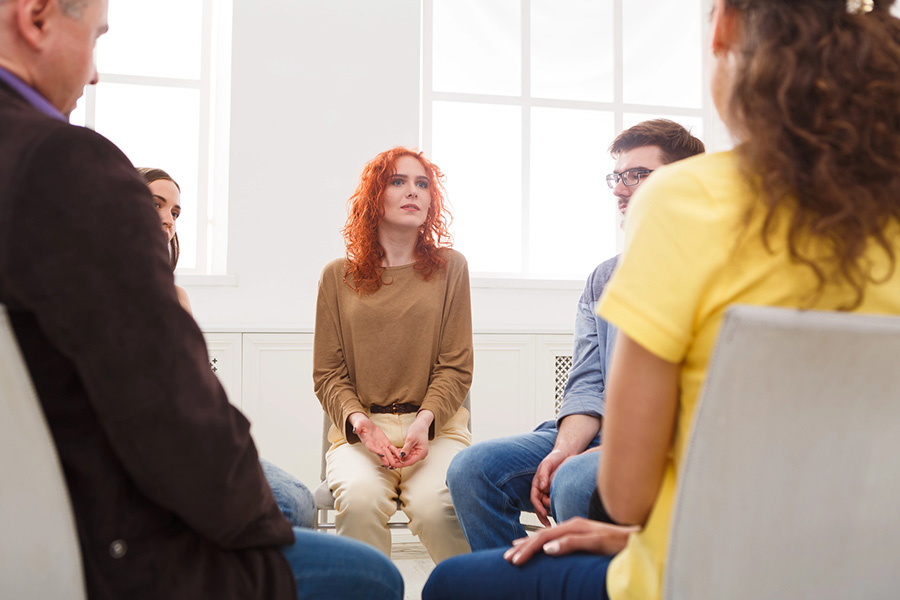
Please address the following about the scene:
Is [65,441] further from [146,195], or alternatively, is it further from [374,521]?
[374,521]

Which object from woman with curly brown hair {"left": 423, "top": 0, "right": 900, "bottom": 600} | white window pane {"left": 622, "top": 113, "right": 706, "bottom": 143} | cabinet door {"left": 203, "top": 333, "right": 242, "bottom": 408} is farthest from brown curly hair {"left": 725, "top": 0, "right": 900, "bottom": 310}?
white window pane {"left": 622, "top": 113, "right": 706, "bottom": 143}

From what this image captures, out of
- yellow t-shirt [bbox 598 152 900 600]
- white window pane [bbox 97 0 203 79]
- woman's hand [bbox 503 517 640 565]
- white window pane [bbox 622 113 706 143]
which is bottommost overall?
woman's hand [bbox 503 517 640 565]

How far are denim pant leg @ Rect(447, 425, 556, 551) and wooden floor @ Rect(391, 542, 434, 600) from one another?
771 millimetres

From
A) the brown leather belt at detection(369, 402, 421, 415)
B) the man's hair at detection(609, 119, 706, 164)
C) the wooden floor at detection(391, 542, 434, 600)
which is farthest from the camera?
the wooden floor at detection(391, 542, 434, 600)

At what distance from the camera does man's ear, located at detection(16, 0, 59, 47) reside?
78 cm

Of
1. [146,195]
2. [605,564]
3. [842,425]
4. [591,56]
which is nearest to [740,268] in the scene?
[842,425]

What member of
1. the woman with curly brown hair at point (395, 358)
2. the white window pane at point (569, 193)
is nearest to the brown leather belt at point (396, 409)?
the woman with curly brown hair at point (395, 358)

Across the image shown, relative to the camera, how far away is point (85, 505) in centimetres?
69

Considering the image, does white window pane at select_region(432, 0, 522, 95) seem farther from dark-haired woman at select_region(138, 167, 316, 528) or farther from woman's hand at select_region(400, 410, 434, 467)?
woman's hand at select_region(400, 410, 434, 467)

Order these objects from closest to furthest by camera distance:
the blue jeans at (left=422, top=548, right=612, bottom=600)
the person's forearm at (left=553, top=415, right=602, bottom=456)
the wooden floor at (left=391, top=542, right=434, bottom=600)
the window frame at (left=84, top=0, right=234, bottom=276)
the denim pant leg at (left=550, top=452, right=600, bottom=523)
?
the blue jeans at (left=422, top=548, right=612, bottom=600) < the denim pant leg at (left=550, top=452, right=600, bottom=523) < the person's forearm at (left=553, top=415, right=602, bottom=456) < the wooden floor at (left=391, top=542, right=434, bottom=600) < the window frame at (left=84, top=0, right=234, bottom=276)

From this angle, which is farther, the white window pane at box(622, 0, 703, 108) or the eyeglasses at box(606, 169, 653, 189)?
the white window pane at box(622, 0, 703, 108)

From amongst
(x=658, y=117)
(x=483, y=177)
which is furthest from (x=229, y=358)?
(x=658, y=117)

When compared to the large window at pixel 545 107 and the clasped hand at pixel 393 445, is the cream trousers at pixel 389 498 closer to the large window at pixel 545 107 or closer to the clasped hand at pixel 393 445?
the clasped hand at pixel 393 445

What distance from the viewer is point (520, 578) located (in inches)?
34.2
